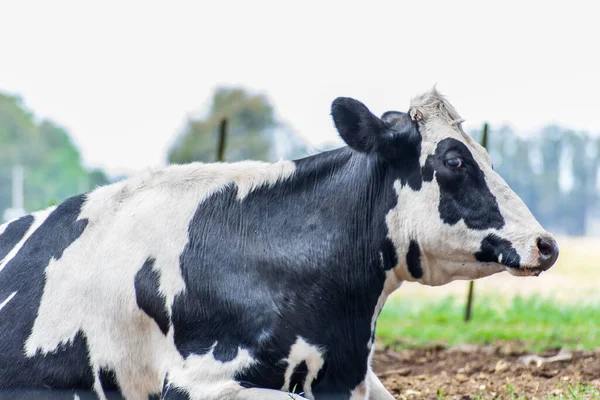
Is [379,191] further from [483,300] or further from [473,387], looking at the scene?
[483,300]

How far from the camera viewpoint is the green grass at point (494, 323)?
316 inches

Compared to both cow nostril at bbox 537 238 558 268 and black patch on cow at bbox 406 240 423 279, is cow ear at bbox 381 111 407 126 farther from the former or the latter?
cow nostril at bbox 537 238 558 268

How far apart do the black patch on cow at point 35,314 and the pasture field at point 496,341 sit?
2279 mm

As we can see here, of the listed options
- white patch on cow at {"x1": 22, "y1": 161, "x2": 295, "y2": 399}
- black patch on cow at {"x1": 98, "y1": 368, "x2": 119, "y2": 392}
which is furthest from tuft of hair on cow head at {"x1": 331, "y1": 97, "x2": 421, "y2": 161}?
black patch on cow at {"x1": 98, "y1": 368, "x2": 119, "y2": 392}

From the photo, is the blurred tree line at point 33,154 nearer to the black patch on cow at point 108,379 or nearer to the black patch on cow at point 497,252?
the black patch on cow at point 108,379

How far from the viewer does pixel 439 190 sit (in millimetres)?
3713

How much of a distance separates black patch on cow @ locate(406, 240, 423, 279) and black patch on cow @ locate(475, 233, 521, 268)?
28 centimetres

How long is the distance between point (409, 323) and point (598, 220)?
37.8 ft

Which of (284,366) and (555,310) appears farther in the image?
(555,310)

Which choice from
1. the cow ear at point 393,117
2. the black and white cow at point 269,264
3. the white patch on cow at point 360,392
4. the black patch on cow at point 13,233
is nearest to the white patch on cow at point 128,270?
the black and white cow at point 269,264

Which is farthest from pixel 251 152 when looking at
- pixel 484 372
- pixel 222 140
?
pixel 484 372

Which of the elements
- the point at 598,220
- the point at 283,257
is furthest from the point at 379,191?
the point at 598,220

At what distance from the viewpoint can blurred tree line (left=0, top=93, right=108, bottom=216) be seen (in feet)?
69.9

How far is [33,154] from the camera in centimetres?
2647
